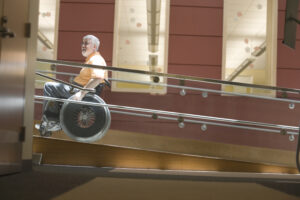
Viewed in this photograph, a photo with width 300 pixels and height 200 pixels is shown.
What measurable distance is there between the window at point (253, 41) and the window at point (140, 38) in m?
0.92

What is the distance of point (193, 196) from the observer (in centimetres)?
222

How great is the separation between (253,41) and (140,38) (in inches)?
80.8

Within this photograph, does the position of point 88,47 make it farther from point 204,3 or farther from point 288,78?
point 288,78

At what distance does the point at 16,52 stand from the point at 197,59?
3568 millimetres

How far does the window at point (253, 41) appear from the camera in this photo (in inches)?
237

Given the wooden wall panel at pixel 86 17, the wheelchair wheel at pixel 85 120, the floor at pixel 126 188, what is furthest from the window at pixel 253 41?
the floor at pixel 126 188

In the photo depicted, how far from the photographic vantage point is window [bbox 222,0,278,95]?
6.02 metres

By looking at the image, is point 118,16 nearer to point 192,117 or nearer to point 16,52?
point 192,117

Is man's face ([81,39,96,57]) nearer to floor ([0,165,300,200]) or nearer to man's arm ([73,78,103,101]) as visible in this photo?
man's arm ([73,78,103,101])

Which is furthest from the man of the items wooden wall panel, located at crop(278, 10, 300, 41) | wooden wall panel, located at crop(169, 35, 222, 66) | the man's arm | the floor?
wooden wall panel, located at crop(278, 10, 300, 41)

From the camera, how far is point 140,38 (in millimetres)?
7684

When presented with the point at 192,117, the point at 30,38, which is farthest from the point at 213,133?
the point at 30,38

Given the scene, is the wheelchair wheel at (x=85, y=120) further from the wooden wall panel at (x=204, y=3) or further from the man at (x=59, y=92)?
the wooden wall panel at (x=204, y=3)

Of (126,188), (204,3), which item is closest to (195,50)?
(204,3)
